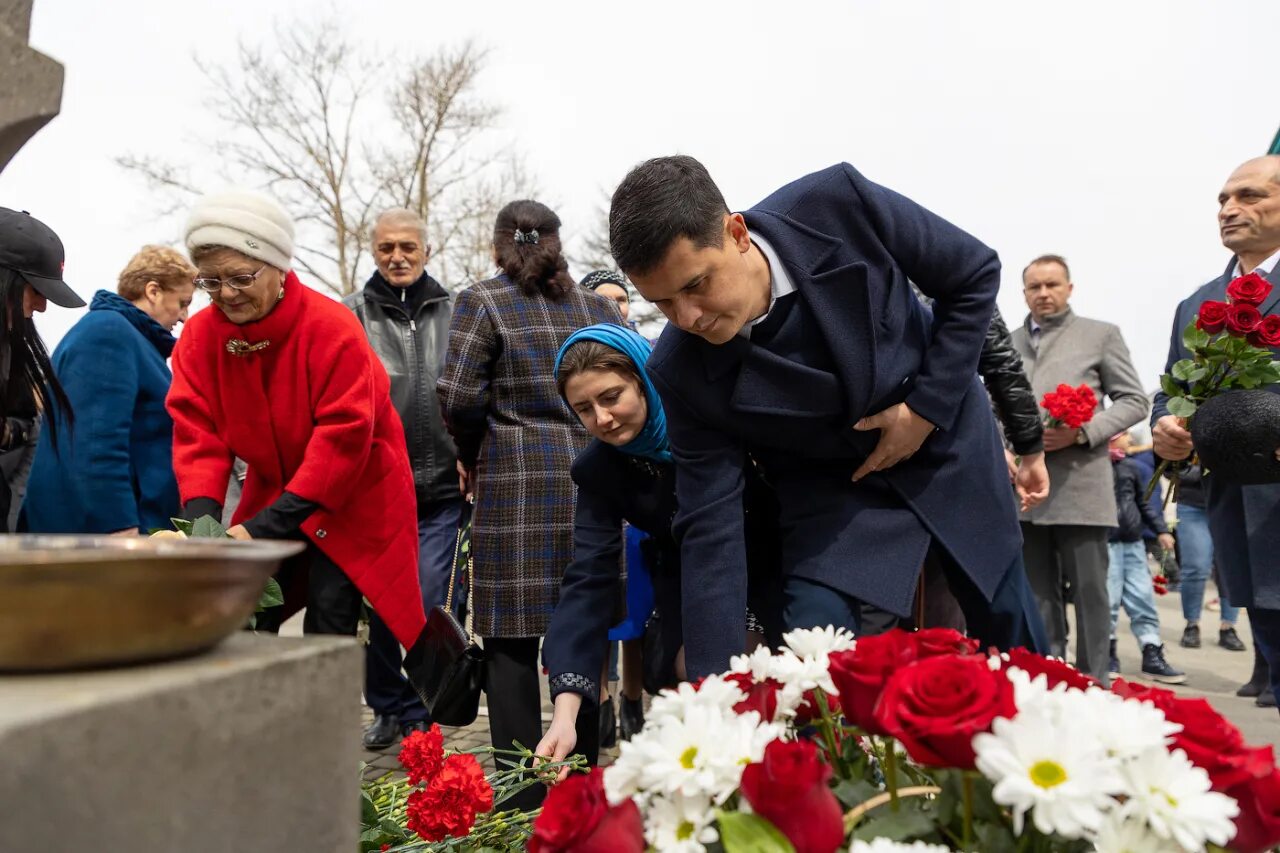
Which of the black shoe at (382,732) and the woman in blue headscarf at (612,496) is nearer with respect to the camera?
the woman in blue headscarf at (612,496)

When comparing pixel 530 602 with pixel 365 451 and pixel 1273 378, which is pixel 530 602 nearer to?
pixel 365 451

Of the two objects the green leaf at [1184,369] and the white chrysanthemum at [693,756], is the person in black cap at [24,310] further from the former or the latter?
the green leaf at [1184,369]

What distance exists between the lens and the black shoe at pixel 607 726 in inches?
170

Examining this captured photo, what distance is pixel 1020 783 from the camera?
39.0 inches

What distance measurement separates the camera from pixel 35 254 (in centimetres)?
296

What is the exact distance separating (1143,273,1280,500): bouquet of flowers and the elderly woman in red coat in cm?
253

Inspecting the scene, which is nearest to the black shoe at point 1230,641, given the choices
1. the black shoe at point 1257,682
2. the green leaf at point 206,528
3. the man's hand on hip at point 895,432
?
the black shoe at point 1257,682

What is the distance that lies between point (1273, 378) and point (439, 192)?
20035mm

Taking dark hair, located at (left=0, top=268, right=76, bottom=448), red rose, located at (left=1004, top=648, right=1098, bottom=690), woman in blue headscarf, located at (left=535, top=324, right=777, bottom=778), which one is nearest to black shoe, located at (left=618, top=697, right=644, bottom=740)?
woman in blue headscarf, located at (left=535, top=324, right=777, bottom=778)

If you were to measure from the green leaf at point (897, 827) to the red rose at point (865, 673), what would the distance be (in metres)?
0.09

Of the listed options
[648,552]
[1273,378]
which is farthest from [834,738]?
[1273,378]

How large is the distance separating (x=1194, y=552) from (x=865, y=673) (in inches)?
292

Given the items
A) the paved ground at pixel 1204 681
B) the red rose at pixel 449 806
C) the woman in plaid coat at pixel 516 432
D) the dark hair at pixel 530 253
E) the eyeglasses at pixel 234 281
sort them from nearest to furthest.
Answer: the red rose at pixel 449 806
the eyeglasses at pixel 234 281
the woman in plaid coat at pixel 516 432
the dark hair at pixel 530 253
the paved ground at pixel 1204 681

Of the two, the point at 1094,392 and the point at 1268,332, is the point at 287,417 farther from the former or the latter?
the point at 1094,392
